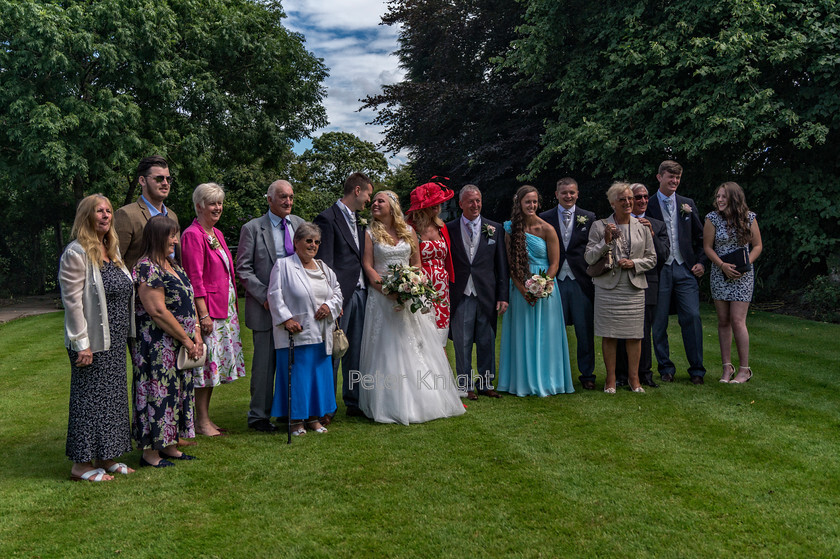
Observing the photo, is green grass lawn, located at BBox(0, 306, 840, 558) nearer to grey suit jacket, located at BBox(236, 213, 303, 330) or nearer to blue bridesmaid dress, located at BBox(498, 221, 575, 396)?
blue bridesmaid dress, located at BBox(498, 221, 575, 396)

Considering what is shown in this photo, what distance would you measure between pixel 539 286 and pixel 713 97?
9887mm

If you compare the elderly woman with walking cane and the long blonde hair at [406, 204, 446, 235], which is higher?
the long blonde hair at [406, 204, 446, 235]

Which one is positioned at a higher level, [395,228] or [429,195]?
[429,195]

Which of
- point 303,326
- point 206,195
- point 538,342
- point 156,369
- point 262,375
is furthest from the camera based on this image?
point 538,342

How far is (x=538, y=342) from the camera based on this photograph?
7.71m

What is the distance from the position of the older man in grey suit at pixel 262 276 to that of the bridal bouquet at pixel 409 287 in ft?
3.31

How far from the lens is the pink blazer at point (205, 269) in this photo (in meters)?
5.97

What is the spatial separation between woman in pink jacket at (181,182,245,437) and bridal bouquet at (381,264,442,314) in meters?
1.49

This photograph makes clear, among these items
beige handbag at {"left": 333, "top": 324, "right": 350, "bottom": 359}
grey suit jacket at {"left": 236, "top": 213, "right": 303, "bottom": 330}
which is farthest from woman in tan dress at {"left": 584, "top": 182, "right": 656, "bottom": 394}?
grey suit jacket at {"left": 236, "top": 213, "right": 303, "bottom": 330}

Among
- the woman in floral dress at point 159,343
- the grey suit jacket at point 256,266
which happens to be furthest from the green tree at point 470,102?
the woman in floral dress at point 159,343

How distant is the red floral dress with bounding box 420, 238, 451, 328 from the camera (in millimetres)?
7234

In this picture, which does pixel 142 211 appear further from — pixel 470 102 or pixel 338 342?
pixel 470 102

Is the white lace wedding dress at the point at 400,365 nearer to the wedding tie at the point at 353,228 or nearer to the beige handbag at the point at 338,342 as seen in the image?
the wedding tie at the point at 353,228

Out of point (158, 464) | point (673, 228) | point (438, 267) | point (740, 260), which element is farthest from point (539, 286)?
point (158, 464)
